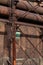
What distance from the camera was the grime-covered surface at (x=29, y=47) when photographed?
5629 mm

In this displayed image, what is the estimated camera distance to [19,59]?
5594 mm

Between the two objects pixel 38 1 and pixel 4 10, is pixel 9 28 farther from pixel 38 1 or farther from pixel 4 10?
pixel 38 1

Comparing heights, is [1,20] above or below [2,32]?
above

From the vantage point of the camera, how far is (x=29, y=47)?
230 inches

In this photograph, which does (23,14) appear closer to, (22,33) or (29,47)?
(22,33)

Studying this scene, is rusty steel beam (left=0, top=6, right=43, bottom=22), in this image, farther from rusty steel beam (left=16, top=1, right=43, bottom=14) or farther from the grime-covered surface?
the grime-covered surface

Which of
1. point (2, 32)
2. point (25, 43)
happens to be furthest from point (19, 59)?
point (2, 32)

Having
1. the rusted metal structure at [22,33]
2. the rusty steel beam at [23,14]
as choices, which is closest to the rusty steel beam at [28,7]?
the rusted metal structure at [22,33]

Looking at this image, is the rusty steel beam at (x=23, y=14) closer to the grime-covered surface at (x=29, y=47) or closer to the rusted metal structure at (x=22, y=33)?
the rusted metal structure at (x=22, y=33)

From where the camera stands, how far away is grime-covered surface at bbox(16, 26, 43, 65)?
5629mm

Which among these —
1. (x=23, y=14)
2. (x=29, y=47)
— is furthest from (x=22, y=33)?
(x=23, y=14)

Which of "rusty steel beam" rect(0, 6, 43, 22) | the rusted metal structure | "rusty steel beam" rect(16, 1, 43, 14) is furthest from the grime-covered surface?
"rusty steel beam" rect(16, 1, 43, 14)

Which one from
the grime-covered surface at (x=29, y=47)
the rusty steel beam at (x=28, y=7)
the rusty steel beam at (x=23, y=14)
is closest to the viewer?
the rusty steel beam at (x=23, y=14)

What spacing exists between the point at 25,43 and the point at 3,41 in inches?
27.3
